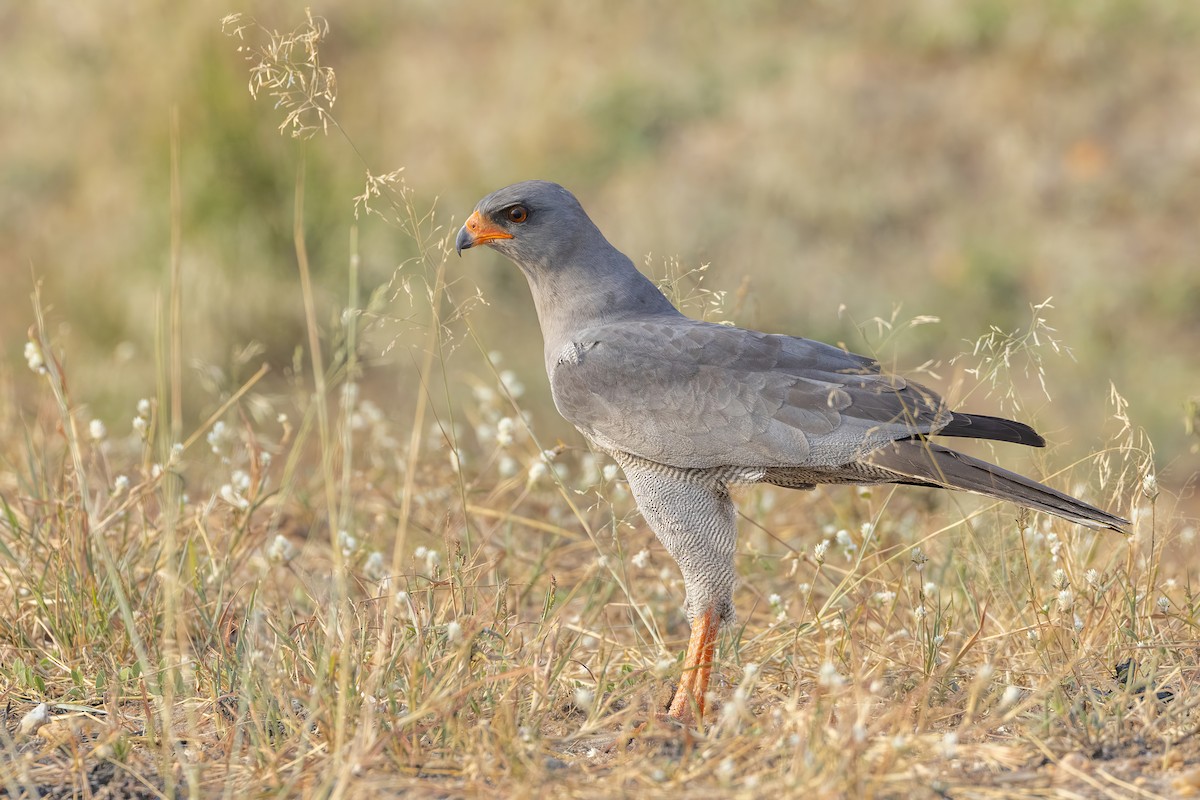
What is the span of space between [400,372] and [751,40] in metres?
3.94

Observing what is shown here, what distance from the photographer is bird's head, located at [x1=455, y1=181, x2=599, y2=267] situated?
3.63 metres

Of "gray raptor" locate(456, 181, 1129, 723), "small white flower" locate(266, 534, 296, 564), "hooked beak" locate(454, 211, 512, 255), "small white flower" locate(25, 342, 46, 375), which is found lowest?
"small white flower" locate(266, 534, 296, 564)

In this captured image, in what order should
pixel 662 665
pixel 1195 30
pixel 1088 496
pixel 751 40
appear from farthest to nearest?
pixel 751 40 < pixel 1195 30 < pixel 1088 496 < pixel 662 665

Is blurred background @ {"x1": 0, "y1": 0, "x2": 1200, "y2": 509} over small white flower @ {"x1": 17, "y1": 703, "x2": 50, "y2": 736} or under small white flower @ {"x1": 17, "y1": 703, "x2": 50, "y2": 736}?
over

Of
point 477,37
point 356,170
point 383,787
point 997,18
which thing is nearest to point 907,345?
point 997,18

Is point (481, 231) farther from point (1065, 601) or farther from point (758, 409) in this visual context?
point (1065, 601)

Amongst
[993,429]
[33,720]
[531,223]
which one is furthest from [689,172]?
[33,720]

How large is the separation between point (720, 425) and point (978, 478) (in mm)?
636

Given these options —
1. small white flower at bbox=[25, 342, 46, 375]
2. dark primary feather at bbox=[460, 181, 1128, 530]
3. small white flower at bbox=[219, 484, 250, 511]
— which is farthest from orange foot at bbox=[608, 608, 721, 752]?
small white flower at bbox=[25, 342, 46, 375]

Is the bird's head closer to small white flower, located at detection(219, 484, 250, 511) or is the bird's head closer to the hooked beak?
the hooked beak

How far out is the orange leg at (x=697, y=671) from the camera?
3.28 m

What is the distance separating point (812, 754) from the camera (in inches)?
97.3

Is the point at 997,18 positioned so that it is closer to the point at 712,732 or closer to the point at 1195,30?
the point at 1195,30

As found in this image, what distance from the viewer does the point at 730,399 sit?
129 inches
